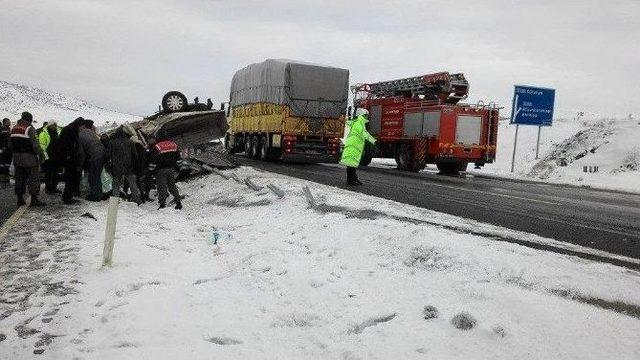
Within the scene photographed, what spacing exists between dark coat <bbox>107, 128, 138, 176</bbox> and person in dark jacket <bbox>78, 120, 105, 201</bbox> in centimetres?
29

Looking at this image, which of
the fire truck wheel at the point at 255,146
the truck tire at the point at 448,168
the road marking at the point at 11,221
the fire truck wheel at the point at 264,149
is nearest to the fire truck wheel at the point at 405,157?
the truck tire at the point at 448,168

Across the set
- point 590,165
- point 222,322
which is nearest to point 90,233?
point 222,322

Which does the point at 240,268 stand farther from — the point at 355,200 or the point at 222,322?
the point at 355,200

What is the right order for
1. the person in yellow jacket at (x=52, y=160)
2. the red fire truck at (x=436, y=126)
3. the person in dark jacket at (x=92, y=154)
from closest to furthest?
the person in dark jacket at (x=92, y=154)
the person in yellow jacket at (x=52, y=160)
the red fire truck at (x=436, y=126)

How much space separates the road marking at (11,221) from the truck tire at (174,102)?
6697 mm

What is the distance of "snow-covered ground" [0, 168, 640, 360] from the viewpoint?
3898mm

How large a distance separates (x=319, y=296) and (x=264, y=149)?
17.1 metres

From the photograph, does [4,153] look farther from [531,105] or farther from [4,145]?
[531,105]

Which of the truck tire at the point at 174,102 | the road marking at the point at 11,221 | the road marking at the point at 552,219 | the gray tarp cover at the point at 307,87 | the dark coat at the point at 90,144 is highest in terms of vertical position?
the gray tarp cover at the point at 307,87

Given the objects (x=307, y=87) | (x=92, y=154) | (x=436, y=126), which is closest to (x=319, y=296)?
(x=92, y=154)

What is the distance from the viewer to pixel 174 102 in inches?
648

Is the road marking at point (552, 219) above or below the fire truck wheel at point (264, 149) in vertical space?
below

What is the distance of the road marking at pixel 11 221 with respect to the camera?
25.3ft

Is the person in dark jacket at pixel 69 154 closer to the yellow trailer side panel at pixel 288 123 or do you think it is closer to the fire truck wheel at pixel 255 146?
the yellow trailer side panel at pixel 288 123
